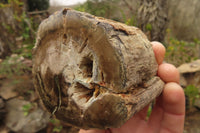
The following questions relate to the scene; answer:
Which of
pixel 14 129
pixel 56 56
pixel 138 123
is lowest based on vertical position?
pixel 14 129

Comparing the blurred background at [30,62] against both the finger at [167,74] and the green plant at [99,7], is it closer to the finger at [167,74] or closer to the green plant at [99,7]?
the green plant at [99,7]

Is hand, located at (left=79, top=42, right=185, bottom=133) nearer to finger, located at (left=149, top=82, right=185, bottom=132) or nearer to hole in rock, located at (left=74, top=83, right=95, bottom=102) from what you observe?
finger, located at (left=149, top=82, right=185, bottom=132)

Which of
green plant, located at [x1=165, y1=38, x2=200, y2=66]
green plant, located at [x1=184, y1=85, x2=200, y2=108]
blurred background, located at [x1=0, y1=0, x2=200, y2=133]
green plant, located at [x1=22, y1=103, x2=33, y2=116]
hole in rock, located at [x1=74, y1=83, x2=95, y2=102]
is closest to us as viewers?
hole in rock, located at [x1=74, y1=83, x2=95, y2=102]

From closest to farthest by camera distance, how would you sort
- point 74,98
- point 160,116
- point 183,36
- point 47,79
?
point 74,98 → point 47,79 → point 160,116 → point 183,36

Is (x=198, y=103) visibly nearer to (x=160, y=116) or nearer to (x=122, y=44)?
(x=160, y=116)

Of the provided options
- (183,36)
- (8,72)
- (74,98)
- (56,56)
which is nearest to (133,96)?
(74,98)

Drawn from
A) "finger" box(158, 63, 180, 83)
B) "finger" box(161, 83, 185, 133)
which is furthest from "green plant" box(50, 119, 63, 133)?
"finger" box(158, 63, 180, 83)

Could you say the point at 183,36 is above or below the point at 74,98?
below
